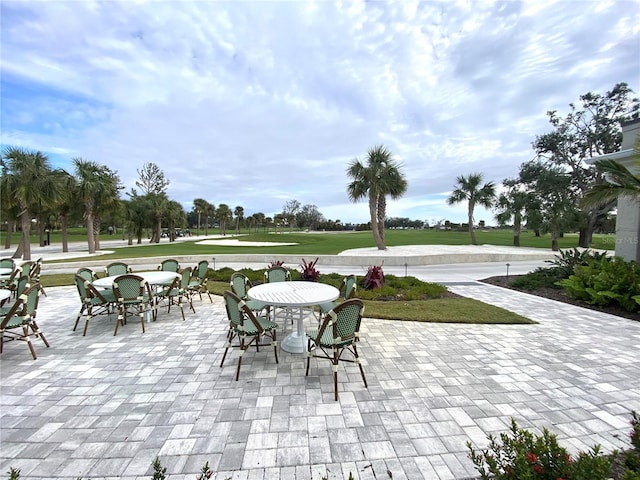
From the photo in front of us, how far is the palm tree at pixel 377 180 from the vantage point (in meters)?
16.8

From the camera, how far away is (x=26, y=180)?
15062 mm

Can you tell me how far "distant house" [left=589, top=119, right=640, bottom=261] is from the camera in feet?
26.1

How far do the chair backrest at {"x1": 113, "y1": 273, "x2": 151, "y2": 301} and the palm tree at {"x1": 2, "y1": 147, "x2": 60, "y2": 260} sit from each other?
16620mm

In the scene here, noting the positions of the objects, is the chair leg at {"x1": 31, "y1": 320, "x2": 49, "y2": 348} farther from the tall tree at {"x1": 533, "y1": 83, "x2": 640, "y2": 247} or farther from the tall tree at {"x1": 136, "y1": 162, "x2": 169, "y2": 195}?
the tall tree at {"x1": 136, "y1": 162, "x2": 169, "y2": 195}

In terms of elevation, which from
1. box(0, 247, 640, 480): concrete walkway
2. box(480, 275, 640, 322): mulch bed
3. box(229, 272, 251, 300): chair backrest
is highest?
box(229, 272, 251, 300): chair backrest

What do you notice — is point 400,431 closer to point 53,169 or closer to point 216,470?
point 216,470

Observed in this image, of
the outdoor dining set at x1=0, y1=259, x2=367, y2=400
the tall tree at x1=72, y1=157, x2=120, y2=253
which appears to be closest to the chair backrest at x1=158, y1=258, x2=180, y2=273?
the outdoor dining set at x1=0, y1=259, x2=367, y2=400

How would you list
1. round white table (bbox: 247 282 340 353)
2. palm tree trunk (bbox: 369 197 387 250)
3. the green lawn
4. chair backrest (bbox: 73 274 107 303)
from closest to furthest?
round white table (bbox: 247 282 340 353)
chair backrest (bbox: 73 274 107 303)
palm tree trunk (bbox: 369 197 387 250)
the green lawn

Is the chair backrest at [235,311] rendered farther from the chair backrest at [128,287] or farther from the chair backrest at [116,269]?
the chair backrest at [116,269]

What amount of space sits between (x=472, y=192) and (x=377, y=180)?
418 inches

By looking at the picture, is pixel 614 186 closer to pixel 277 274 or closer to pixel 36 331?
pixel 277 274

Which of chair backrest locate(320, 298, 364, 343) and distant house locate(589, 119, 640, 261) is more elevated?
distant house locate(589, 119, 640, 261)

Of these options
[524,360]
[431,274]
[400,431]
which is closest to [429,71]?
[431,274]

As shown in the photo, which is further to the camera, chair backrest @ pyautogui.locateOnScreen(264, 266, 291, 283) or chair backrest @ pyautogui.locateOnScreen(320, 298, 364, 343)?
chair backrest @ pyautogui.locateOnScreen(264, 266, 291, 283)
